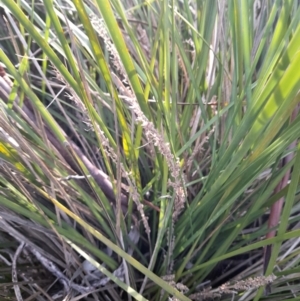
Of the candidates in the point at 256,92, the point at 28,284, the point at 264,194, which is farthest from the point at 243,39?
the point at 28,284

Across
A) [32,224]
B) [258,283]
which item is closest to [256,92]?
[258,283]

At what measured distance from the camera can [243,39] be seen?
0.40 m

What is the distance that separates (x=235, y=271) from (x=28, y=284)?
284mm

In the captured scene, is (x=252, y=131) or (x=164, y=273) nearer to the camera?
(x=252, y=131)

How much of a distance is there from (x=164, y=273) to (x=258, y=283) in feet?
0.49

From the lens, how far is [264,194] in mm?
448

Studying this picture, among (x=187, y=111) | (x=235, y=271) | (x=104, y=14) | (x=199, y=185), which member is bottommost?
(x=235, y=271)

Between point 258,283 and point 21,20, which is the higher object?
point 21,20

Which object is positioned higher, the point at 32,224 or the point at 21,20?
the point at 21,20

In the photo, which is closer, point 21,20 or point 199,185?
point 21,20

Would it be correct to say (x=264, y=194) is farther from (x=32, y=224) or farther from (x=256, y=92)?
(x=32, y=224)

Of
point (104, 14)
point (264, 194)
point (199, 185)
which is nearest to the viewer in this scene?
point (104, 14)

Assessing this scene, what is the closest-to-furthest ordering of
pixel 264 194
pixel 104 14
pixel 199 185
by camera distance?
pixel 104 14
pixel 264 194
pixel 199 185

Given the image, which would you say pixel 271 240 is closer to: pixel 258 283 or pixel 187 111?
pixel 258 283
